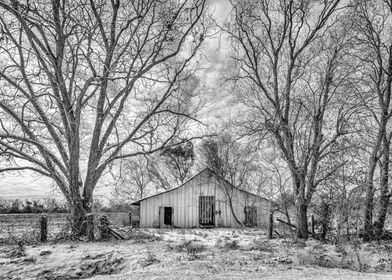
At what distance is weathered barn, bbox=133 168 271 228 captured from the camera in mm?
24562

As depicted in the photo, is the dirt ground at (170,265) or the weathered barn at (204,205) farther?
the weathered barn at (204,205)

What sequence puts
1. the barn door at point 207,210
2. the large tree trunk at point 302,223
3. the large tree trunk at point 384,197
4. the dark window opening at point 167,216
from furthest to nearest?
the dark window opening at point 167,216 → the barn door at point 207,210 → the large tree trunk at point 302,223 → the large tree trunk at point 384,197

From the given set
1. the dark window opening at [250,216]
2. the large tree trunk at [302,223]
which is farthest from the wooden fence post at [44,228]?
the dark window opening at [250,216]

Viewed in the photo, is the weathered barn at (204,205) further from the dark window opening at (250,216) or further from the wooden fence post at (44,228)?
the wooden fence post at (44,228)

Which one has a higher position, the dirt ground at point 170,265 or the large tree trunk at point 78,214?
the large tree trunk at point 78,214

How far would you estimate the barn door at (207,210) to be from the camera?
24.8 metres

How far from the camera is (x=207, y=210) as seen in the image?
977 inches

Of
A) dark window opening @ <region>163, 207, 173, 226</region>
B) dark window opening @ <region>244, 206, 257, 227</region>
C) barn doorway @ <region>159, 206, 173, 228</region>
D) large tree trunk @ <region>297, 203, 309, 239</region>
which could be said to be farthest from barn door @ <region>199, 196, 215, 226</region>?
large tree trunk @ <region>297, 203, 309, 239</region>

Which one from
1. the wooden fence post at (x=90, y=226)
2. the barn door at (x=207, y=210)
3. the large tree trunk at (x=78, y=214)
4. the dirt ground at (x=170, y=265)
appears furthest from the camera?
the barn door at (x=207, y=210)

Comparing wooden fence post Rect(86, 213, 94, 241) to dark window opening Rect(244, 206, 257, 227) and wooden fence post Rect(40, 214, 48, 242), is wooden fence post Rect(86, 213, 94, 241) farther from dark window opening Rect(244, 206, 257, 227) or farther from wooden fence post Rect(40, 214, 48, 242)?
dark window opening Rect(244, 206, 257, 227)

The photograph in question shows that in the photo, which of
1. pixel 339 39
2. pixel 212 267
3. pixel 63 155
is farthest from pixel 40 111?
pixel 339 39

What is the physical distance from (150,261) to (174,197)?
1698 cm

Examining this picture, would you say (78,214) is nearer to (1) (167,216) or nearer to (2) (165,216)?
(2) (165,216)

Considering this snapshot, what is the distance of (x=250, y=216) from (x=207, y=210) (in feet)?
10.4
